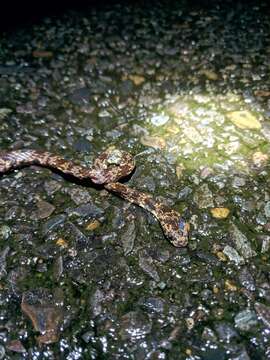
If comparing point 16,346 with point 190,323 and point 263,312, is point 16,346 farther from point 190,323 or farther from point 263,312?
point 263,312

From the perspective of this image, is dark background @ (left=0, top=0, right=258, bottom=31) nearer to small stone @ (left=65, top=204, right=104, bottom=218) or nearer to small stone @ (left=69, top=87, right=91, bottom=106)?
small stone @ (left=69, top=87, right=91, bottom=106)

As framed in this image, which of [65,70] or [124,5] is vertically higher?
[124,5]

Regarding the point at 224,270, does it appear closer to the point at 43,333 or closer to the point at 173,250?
the point at 173,250

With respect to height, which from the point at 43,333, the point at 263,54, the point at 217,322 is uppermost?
the point at 263,54

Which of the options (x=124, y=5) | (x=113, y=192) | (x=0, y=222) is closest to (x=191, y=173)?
(x=113, y=192)

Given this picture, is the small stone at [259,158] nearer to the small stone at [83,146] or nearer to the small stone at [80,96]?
the small stone at [83,146]

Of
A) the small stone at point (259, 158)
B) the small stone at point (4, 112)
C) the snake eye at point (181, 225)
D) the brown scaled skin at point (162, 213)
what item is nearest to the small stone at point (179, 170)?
the brown scaled skin at point (162, 213)
